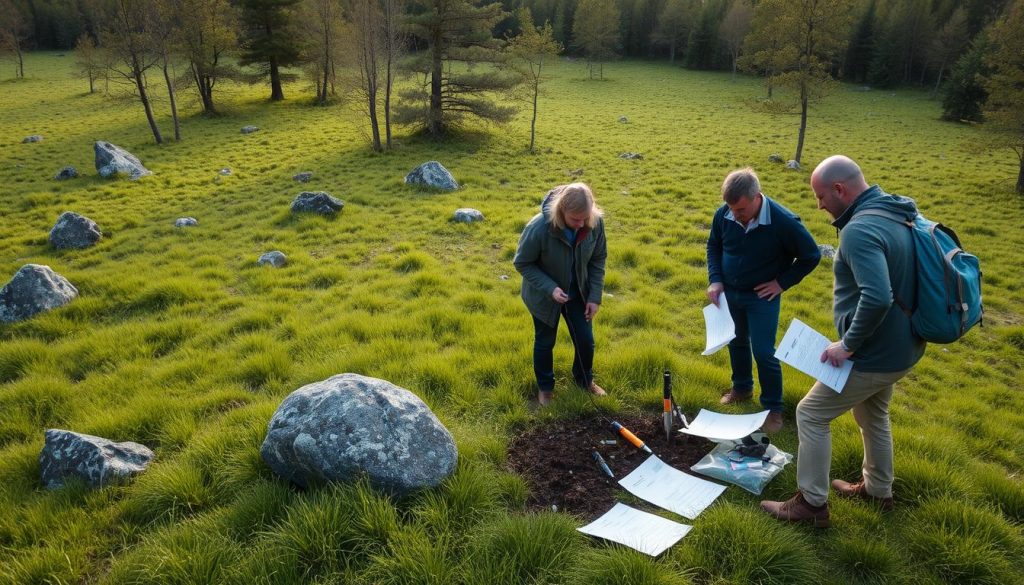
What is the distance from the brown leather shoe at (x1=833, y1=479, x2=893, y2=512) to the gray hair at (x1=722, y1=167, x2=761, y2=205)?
2476 mm

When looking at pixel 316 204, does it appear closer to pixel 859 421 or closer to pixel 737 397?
pixel 737 397

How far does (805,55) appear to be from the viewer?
65.6 ft

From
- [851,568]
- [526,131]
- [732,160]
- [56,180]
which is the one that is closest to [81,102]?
[56,180]

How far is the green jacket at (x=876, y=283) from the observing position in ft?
9.54

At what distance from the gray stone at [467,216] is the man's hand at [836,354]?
944 centimetres

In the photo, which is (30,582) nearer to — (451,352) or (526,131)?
(451,352)

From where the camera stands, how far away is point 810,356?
3.41 meters

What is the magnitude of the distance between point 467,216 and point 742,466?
9.10 m

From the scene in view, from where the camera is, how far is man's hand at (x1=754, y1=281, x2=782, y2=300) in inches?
182

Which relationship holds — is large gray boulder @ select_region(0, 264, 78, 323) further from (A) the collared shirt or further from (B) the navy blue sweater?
(A) the collared shirt

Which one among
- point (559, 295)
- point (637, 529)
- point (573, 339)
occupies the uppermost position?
point (559, 295)

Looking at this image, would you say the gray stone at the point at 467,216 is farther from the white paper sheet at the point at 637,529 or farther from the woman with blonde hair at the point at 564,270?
the white paper sheet at the point at 637,529

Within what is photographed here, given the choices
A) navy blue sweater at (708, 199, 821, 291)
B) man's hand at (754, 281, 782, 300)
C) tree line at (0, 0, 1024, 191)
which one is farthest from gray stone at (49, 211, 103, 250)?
man's hand at (754, 281, 782, 300)

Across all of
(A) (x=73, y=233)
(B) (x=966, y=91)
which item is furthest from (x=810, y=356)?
(B) (x=966, y=91)
